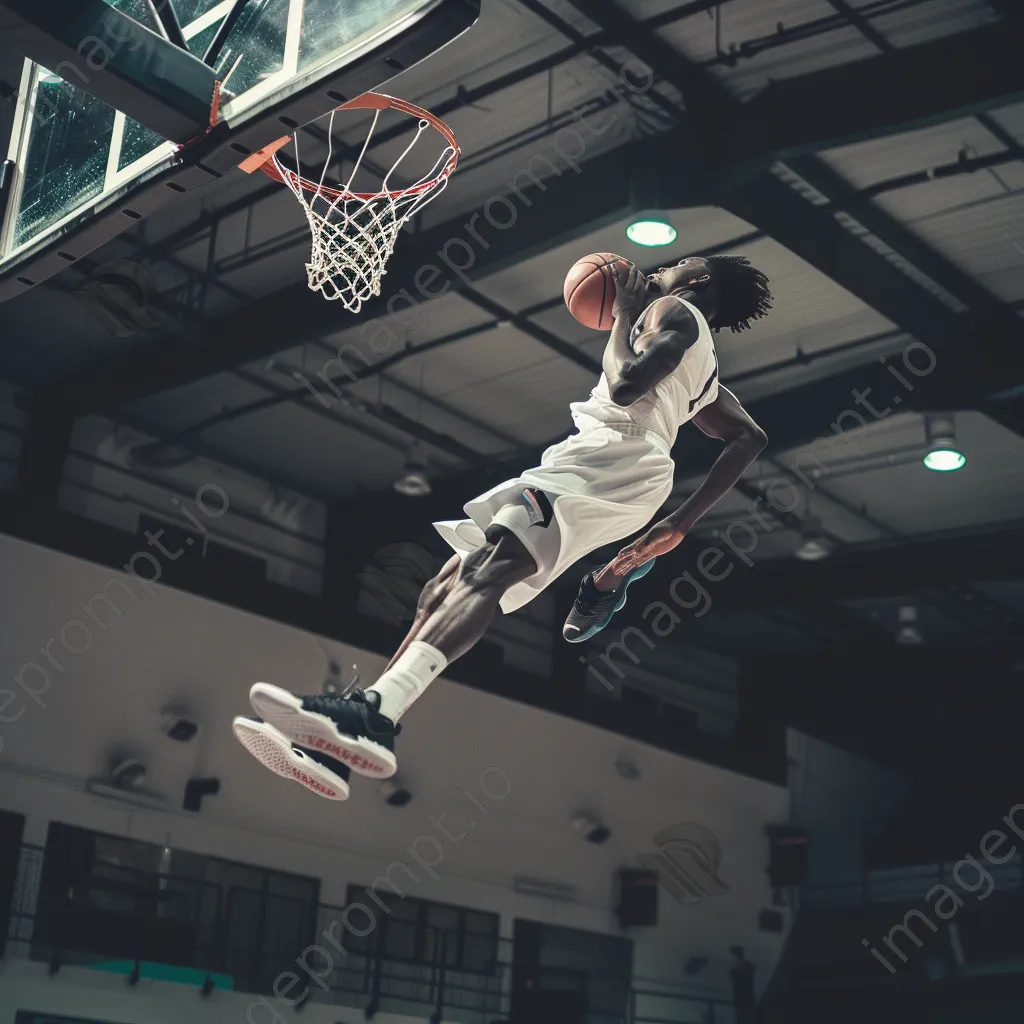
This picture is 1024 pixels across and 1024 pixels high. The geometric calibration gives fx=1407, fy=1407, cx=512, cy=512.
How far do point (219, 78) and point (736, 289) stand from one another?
2197 millimetres

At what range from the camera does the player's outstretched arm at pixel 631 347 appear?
4832mm

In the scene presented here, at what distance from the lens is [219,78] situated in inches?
219

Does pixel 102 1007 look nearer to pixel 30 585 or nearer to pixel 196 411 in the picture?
pixel 30 585

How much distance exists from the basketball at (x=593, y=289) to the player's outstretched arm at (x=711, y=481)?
2.17 ft

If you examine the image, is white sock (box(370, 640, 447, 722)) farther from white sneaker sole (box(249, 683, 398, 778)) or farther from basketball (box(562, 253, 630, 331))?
basketball (box(562, 253, 630, 331))

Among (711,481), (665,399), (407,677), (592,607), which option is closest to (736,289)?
(665,399)

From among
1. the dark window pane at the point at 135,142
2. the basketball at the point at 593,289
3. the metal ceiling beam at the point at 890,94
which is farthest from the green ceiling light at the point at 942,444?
the dark window pane at the point at 135,142

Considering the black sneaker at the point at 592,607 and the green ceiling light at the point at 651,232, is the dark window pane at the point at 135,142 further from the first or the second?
the green ceiling light at the point at 651,232

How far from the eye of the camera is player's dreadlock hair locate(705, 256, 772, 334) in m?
5.39

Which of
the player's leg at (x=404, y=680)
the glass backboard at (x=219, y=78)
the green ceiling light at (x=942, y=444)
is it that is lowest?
the player's leg at (x=404, y=680)

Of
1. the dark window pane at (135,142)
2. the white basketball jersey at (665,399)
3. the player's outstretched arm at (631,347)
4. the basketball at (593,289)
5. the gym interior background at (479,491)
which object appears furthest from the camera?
the gym interior background at (479,491)

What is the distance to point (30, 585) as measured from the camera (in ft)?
45.5

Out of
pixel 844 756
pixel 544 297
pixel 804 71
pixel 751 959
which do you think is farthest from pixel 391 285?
pixel 844 756

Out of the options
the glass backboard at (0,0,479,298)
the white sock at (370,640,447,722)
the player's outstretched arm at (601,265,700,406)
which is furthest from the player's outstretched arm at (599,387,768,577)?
the glass backboard at (0,0,479,298)
